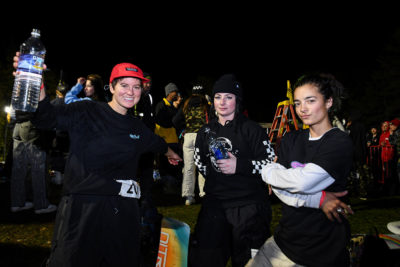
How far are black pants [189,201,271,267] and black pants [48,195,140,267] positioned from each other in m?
0.76

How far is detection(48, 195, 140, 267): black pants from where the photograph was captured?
A: 2.36 meters

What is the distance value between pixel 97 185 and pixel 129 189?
311mm

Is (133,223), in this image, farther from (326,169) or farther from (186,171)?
(186,171)

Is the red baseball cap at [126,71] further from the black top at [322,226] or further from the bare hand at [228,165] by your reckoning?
the black top at [322,226]

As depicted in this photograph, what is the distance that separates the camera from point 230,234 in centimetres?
322

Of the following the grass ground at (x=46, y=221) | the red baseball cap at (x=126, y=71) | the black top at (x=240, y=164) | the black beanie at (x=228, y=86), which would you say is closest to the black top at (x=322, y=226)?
the black top at (x=240, y=164)

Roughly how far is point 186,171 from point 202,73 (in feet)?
151

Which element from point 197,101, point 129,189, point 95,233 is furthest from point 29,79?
point 197,101

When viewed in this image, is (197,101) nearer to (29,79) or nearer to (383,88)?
(29,79)

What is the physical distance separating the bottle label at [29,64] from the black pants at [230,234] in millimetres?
2246

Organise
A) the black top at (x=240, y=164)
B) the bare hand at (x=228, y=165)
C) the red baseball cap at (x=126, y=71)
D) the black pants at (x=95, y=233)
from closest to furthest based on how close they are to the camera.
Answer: the black pants at (x=95, y=233) < the red baseball cap at (x=126, y=71) < the bare hand at (x=228, y=165) < the black top at (x=240, y=164)

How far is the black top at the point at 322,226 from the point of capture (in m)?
2.28

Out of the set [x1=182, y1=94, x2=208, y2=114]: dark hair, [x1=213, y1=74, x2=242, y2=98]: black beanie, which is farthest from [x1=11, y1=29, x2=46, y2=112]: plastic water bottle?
[x1=182, y1=94, x2=208, y2=114]: dark hair

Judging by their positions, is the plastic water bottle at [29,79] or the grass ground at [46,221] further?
the grass ground at [46,221]
